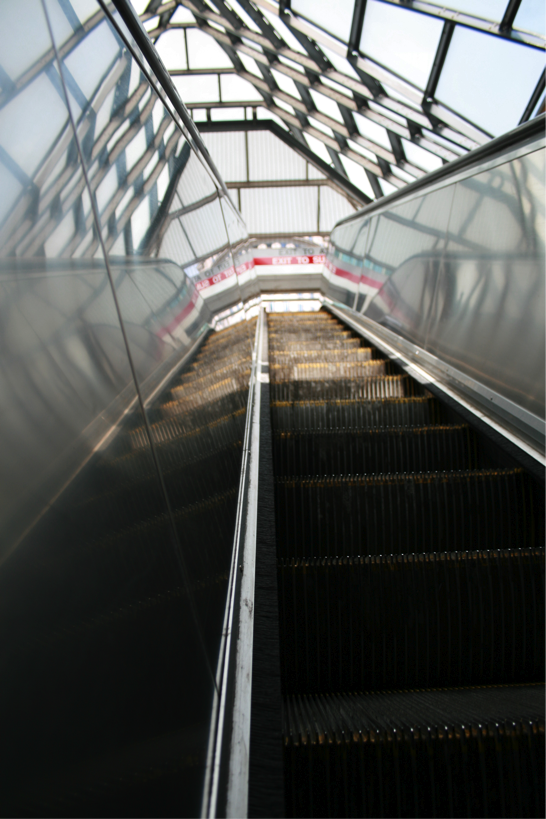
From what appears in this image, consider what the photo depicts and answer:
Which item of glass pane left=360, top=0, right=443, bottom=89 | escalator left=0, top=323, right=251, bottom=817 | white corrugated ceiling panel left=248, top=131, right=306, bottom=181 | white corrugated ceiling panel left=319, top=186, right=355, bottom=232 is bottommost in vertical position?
escalator left=0, top=323, right=251, bottom=817

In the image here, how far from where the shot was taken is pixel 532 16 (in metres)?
6.06

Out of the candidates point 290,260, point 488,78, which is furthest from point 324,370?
point 290,260

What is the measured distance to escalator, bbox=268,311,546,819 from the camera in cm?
114

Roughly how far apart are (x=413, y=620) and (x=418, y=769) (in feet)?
1.58

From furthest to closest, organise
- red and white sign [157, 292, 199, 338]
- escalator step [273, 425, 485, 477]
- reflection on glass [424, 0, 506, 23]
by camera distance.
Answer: reflection on glass [424, 0, 506, 23]
escalator step [273, 425, 485, 477]
red and white sign [157, 292, 199, 338]

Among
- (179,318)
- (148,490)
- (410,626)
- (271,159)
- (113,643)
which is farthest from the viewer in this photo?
(271,159)

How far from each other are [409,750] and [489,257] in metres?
2.30

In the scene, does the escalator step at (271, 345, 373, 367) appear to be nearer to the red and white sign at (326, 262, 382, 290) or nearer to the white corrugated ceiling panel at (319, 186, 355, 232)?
the red and white sign at (326, 262, 382, 290)

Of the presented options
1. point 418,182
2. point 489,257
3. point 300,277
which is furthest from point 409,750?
point 300,277

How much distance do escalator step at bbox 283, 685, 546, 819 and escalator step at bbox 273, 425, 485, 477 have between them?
155 centimetres

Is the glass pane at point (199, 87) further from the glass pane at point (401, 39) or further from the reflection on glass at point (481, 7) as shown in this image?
the reflection on glass at point (481, 7)

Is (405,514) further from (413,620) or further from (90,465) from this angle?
(90,465)

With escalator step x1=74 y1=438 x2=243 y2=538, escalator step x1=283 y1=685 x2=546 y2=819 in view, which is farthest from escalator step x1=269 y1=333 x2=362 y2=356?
escalator step x1=283 y1=685 x2=546 y2=819

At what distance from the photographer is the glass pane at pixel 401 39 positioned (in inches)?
297
